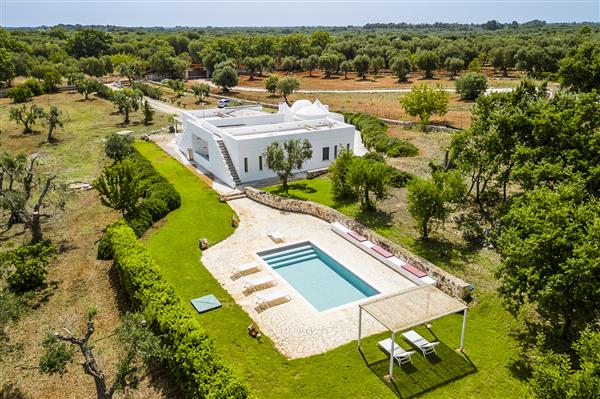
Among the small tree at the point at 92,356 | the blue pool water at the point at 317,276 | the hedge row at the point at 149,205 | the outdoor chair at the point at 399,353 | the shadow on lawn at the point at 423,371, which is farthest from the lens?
the hedge row at the point at 149,205

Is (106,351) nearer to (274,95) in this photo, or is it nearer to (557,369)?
(557,369)

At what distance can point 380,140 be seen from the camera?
140 ft

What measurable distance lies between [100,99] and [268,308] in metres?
68.0

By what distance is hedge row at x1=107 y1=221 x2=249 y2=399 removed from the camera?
40.6ft

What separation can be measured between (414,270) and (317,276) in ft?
15.5

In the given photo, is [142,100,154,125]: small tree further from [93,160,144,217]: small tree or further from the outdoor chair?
the outdoor chair

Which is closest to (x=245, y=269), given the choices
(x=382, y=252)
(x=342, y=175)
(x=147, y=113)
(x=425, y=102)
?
(x=382, y=252)

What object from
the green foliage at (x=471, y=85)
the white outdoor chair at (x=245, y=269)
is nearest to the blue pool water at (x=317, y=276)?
the white outdoor chair at (x=245, y=269)

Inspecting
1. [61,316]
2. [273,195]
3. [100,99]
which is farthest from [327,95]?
[61,316]

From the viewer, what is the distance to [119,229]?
22094 millimetres

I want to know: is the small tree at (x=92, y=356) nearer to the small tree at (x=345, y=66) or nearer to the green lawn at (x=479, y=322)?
the green lawn at (x=479, y=322)

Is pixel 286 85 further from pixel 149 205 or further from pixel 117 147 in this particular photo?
pixel 149 205

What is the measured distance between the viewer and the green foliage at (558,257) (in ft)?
42.4

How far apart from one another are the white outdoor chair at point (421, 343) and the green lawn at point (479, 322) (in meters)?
1.27
